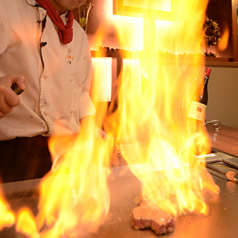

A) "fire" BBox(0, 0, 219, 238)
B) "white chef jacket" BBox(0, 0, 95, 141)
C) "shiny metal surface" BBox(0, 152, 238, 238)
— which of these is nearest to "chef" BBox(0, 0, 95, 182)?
"white chef jacket" BBox(0, 0, 95, 141)

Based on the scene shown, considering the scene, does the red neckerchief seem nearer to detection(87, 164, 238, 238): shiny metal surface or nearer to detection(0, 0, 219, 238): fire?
detection(0, 0, 219, 238): fire

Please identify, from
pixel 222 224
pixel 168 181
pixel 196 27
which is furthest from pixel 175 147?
pixel 196 27

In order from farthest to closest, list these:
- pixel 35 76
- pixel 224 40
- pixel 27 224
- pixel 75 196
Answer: pixel 224 40
pixel 35 76
pixel 75 196
pixel 27 224

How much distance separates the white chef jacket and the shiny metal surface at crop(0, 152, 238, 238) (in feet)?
1.74

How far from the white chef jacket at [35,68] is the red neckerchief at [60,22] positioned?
0.03 meters

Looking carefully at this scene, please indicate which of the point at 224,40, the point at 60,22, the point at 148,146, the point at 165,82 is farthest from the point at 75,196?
the point at 224,40

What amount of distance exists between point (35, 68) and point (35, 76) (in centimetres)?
4

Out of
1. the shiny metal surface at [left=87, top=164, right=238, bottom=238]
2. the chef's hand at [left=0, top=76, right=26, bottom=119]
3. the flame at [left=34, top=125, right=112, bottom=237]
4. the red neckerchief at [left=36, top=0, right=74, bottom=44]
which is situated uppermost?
the red neckerchief at [left=36, top=0, right=74, bottom=44]

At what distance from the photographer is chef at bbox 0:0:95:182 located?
1133 millimetres

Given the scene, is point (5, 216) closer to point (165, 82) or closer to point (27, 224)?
point (27, 224)

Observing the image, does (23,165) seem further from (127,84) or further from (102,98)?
(127,84)

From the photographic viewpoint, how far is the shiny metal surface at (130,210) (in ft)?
1.89

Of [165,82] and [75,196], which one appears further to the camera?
[165,82]

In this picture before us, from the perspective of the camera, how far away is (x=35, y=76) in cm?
124
